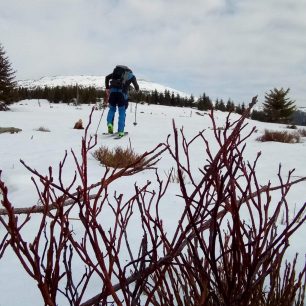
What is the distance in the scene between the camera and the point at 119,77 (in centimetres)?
830

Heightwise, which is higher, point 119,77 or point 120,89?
point 119,77

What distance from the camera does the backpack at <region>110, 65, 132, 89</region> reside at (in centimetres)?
821

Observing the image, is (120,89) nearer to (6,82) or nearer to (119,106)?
(119,106)

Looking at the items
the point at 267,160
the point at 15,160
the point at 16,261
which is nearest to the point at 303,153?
the point at 267,160

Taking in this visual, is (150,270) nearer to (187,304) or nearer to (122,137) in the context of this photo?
(187,304)

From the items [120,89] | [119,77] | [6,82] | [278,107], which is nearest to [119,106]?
[120,89]

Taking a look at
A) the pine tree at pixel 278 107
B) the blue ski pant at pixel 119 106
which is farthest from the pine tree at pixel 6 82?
the pine tree at pixel 278 107

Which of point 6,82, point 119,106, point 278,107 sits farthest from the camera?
point 278,107

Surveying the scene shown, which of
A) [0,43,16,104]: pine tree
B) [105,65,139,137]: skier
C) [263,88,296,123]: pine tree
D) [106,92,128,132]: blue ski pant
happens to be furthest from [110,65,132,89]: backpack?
[263,88,296,123]: pine tree

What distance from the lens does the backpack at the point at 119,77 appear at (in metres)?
8.21

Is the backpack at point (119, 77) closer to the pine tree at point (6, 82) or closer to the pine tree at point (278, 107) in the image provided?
the pine tree at point (6, 82)

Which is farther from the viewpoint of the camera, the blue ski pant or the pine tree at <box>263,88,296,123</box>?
the pine tree at <box>263,88,296,123</box>

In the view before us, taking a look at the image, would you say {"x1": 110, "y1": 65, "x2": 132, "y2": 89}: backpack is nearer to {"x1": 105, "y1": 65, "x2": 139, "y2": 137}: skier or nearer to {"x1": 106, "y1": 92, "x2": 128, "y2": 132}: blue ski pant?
{"x1": 105, "y1": 65, "x2": 139, "y2": 137}: skier

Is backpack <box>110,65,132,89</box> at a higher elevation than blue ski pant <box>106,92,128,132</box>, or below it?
higher
